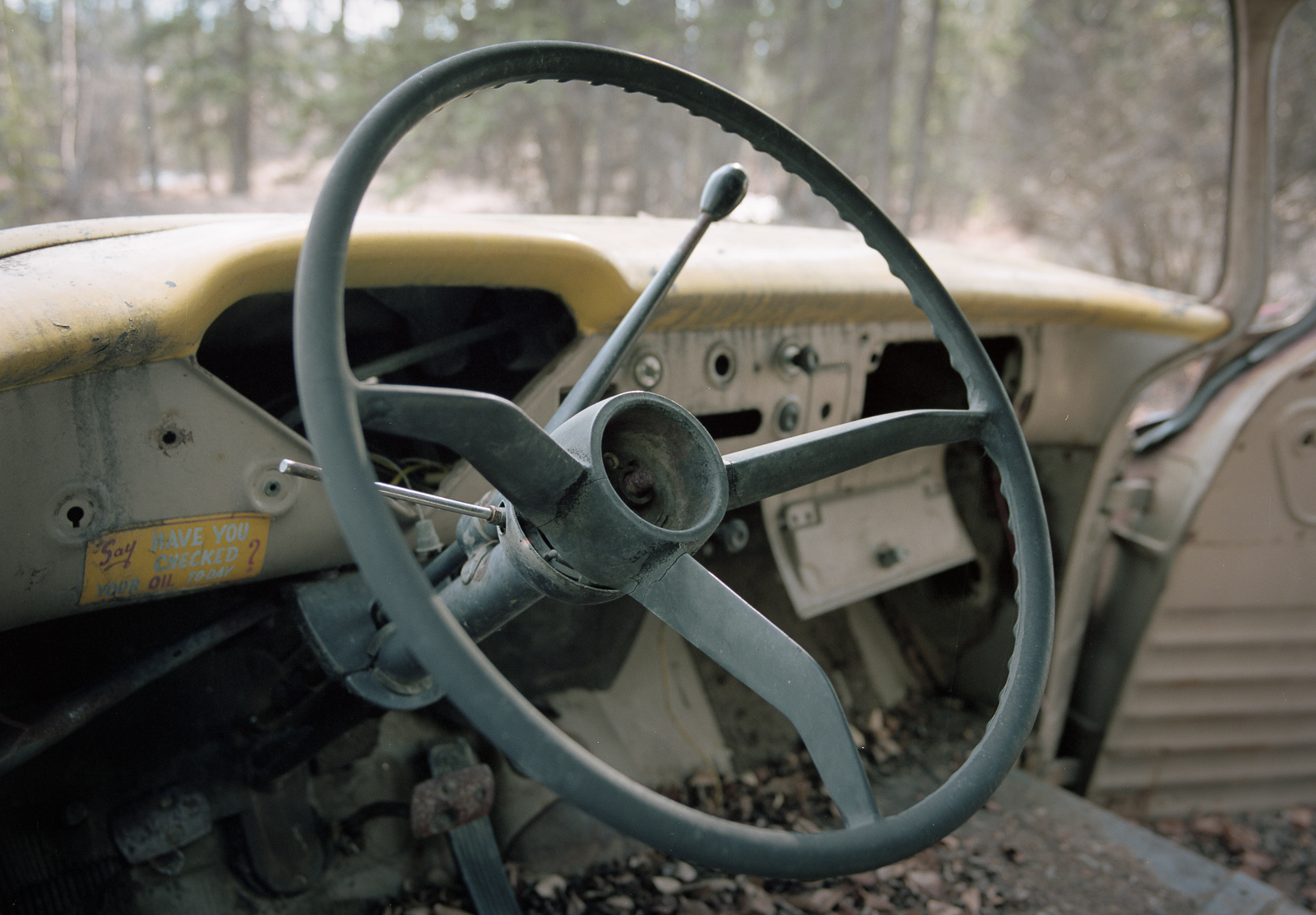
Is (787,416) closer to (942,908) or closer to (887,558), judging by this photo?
(887,558)

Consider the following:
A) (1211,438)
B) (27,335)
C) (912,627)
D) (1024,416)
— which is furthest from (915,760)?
(27,335)

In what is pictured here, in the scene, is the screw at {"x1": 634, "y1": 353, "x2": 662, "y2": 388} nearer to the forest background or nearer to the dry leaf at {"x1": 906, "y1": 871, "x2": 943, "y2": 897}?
the dry leaf at {"x1": 906, "y1": 871, "x2": 943, "y2": 897}

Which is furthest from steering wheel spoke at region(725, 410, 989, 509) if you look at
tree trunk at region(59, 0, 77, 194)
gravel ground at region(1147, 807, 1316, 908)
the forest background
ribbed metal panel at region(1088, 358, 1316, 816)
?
tree trunk at region(59, 0, 77, 194)

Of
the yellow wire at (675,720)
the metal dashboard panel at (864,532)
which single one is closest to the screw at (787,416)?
the metal dashboard panel at (864,532)

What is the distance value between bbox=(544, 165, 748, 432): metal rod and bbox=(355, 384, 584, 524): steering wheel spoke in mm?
229

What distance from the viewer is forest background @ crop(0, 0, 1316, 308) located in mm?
7777

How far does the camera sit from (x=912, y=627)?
9.09 ft

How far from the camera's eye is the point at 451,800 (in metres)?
1.76

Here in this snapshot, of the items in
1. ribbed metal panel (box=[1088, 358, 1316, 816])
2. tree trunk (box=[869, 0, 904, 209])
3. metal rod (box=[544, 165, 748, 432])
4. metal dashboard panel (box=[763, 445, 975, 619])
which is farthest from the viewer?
tree trunk (box=[869, 0, 904, 209])

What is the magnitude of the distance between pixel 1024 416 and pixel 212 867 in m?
2.02

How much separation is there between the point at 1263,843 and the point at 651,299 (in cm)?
259

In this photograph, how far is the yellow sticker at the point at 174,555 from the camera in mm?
1125

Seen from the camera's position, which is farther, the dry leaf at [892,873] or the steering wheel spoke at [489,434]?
the dry leaf at [892,873]

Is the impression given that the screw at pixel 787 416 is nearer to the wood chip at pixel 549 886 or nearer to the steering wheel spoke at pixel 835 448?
the steering wheel spoke at pixel 835 448
